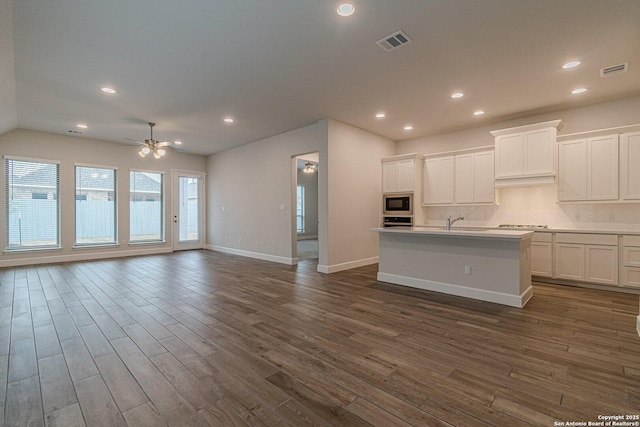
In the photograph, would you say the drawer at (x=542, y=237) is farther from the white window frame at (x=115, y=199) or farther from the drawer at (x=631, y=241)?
the white window frame at (x=115, y=199)

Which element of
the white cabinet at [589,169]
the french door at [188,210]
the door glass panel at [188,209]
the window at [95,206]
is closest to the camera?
the white cabinet at [589,169]

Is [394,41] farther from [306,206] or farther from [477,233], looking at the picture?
[306,206]

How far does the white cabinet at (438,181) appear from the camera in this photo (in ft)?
20.8

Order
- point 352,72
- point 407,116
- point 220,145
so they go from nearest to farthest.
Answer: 1. point 352,72
2. point 407,116
3. point 220,145

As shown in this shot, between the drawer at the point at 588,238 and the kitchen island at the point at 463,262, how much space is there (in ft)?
4.05

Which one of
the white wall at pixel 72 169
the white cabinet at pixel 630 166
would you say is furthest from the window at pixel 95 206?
the white cabinet at pixel 630 166

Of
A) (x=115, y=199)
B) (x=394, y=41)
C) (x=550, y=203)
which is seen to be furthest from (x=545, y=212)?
(x=115, y=199)

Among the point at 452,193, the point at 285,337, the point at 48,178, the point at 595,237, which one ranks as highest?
the point at 48,178

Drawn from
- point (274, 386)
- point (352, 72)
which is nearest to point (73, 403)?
point (274, 386)

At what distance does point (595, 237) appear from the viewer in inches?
177

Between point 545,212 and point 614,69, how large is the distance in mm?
2560

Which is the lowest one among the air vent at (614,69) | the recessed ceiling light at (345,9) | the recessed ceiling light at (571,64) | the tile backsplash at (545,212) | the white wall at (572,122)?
the tile backsplash at (545,212)

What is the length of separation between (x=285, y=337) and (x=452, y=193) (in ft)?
16.6

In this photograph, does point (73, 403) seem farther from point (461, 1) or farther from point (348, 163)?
point (348, 163)
